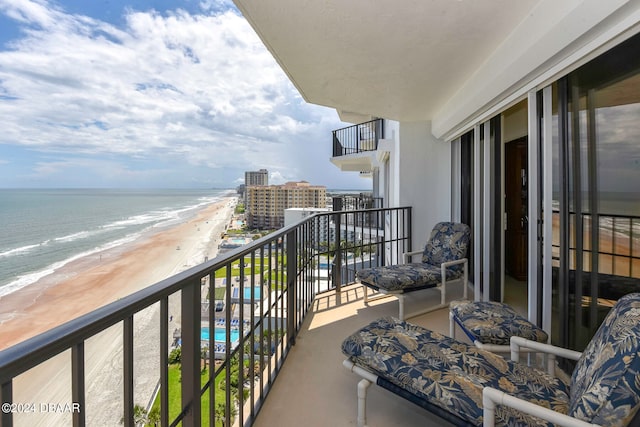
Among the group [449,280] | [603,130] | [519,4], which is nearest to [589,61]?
[603,130]

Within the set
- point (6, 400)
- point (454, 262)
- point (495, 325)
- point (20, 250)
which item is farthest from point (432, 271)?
point (20, 250)

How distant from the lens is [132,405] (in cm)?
74

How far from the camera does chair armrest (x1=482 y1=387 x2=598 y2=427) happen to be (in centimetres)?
94

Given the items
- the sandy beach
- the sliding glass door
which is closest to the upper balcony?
the sandy beach

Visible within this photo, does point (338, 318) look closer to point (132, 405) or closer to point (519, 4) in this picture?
point (132, 405)

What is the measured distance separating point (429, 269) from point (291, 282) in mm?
1626

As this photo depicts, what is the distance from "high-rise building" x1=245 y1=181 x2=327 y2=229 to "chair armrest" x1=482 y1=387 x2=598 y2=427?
45.7 feet

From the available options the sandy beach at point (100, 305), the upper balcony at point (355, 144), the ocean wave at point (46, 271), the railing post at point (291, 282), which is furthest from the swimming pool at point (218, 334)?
the ocean wave at point (46, 271)

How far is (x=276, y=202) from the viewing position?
16.8 meters

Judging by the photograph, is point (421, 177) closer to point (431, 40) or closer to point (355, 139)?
point (431, 40)

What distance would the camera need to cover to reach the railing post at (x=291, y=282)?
2344 mm

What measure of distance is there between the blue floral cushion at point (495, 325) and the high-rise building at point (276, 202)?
1299 cm

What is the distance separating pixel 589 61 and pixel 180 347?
2420 mm

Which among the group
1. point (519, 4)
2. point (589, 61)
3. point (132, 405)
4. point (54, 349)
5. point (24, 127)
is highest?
point (24, 127)
